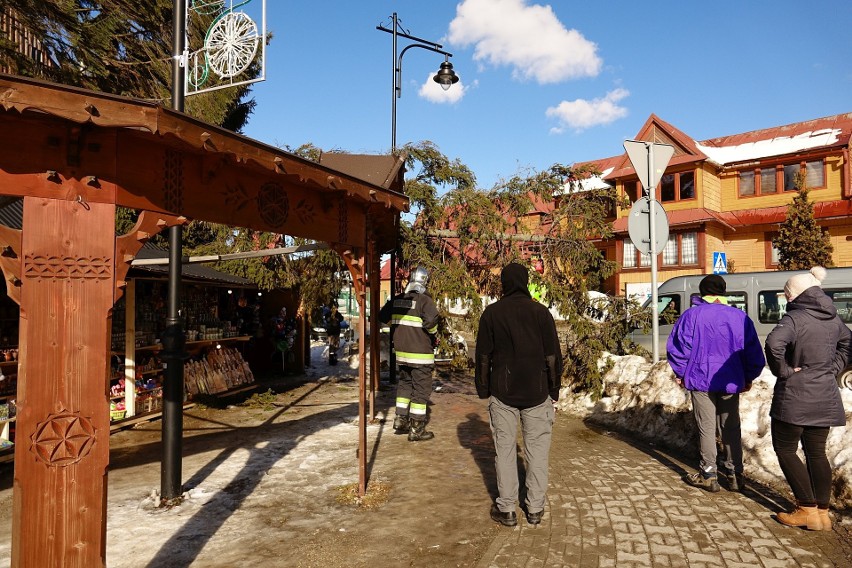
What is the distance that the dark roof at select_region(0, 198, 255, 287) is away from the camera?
7.01 meters

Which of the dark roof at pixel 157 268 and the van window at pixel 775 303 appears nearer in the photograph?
the dark roof at pixel 157 268

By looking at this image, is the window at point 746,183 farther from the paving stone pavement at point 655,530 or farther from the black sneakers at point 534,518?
the black sneakers at point 534,518

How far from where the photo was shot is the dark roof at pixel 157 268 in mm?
7014

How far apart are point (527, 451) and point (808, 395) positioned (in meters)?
2.17

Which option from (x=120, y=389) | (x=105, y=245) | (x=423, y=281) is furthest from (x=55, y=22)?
(x=105, y=245)

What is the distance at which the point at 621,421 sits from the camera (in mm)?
7582

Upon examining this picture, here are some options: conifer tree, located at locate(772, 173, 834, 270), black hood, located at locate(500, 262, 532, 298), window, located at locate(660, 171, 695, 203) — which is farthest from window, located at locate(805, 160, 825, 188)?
black hood, located at locate(500, 262, 532, 298)

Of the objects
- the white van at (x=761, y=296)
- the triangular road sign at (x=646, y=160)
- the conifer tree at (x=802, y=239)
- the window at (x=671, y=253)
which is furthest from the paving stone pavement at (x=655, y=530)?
the window at (x=671, y=253)

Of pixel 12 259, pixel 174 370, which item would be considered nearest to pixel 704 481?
pixel 174 370

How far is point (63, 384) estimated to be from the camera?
2.52 metres

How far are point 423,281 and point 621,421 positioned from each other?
3442 mm

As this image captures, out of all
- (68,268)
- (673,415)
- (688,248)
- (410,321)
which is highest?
(688,248)

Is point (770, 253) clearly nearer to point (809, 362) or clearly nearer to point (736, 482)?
point (736, 482)

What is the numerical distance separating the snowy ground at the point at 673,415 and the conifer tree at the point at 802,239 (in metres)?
17.8
